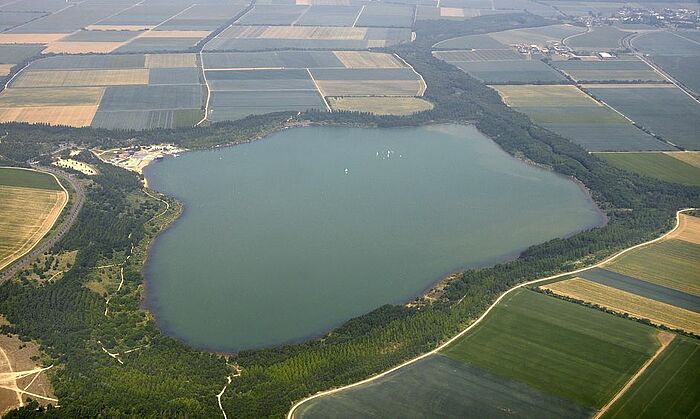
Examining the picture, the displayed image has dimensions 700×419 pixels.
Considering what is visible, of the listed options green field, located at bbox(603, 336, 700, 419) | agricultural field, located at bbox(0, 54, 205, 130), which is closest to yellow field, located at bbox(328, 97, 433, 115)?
agricultural field, located at bbox(0, 54, 205, 130)

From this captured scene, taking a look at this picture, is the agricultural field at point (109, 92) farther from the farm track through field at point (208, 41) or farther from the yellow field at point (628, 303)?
the yellow field at point (628, 303)

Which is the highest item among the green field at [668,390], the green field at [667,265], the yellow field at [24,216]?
the yellow field at [24,216]

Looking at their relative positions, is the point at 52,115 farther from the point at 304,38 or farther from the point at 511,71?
the point at 511,71

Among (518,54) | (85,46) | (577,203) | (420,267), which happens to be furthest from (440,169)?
(85,46)

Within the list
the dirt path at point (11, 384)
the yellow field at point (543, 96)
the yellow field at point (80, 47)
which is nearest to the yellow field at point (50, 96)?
the yellow field at point (80, 47)

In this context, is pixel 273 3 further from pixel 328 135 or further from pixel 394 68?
pixel 328 135
